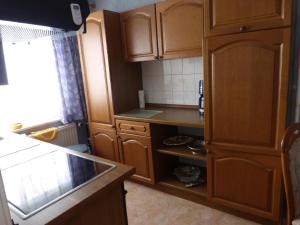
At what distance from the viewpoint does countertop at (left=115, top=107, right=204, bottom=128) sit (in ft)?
6.66

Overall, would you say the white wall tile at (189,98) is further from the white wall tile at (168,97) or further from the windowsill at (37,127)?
the windowsill at (37,127)

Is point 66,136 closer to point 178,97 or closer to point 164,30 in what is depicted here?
point 178,97

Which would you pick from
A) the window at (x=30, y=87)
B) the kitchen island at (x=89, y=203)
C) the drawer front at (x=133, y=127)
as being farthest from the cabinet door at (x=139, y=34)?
the kitchen island at (x=89, y=203)

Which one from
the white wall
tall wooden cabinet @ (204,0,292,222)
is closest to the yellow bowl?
the white wall

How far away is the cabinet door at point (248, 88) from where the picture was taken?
5.05 ft

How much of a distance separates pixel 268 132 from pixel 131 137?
137cm

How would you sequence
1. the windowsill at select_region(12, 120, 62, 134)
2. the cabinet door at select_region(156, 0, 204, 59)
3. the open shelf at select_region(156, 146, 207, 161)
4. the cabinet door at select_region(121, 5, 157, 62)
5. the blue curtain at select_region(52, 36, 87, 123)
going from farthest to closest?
the blue curtain at select_region(52, 36, 87, 123) < the windowsill at select_region(12, 120, 62, 134) < the cabinet door at select_region(121, 5, 157, 62) < the open shelf at select_region(156, 146, 207, 161) < the cabinet door at select_region(156, 0, 204, 59)

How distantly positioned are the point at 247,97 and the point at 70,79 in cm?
219

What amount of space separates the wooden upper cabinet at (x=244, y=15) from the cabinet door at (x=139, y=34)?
72cm

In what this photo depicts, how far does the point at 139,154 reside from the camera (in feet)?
8.14

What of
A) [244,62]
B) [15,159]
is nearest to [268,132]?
[244,62]

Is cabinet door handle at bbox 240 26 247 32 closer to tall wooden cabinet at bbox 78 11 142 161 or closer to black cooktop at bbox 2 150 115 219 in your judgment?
black cooktop at bbox 2 150 115 219

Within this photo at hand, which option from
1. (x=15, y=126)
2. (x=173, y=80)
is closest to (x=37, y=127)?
(x=15, y=126)

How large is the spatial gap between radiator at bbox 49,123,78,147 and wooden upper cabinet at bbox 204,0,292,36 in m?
2.16
